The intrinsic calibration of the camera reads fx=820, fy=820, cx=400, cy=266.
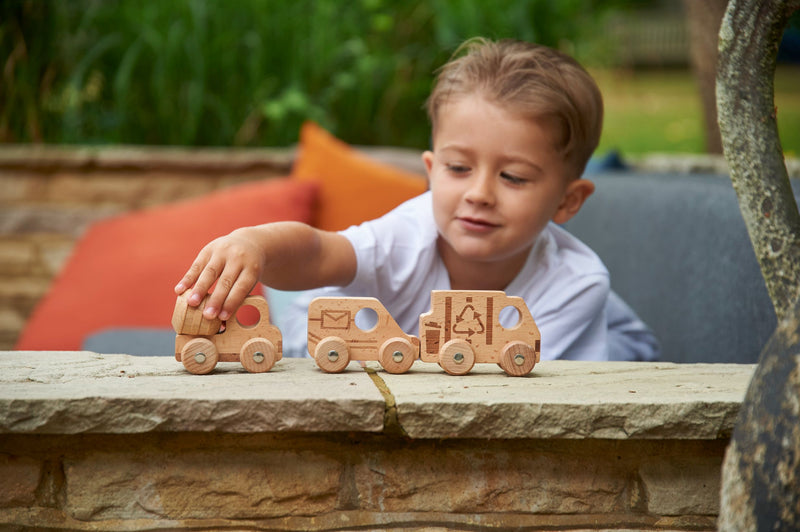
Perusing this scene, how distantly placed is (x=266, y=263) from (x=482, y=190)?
0.37 meters

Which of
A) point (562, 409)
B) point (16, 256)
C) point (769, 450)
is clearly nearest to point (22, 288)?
point (16, 256)

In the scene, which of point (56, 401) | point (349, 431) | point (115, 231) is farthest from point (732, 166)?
point (115, 231)

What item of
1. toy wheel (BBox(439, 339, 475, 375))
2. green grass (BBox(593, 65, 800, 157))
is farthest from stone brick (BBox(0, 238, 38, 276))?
green grass (BBox(593, 65, 800, 157))

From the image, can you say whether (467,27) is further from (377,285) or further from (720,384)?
(720,384)

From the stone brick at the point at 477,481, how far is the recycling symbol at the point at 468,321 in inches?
6.3

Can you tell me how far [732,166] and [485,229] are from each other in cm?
42

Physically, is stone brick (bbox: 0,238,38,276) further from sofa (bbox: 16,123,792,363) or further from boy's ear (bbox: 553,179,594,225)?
boy's ear (bbox: 553,179,594,225)

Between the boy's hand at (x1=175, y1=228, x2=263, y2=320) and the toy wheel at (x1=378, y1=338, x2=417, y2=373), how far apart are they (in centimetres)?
19

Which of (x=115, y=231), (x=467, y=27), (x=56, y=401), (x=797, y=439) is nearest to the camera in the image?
A: (x=797, y=439)

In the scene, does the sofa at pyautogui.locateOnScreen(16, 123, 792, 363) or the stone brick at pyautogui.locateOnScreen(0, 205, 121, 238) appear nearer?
Result: the sofa at pyautogui.locateOnScreen(16, 123, 792, 363)

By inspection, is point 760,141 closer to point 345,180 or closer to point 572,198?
point 572,198

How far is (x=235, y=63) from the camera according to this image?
3.30 metres

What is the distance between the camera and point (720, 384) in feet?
3.43

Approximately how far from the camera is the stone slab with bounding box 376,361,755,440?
3.02ft
